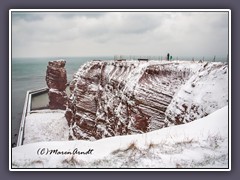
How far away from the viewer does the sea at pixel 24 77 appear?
466cm

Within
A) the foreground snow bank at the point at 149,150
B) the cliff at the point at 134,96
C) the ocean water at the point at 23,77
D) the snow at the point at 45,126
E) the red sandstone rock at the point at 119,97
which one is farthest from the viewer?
the red sandstone rock at the point at 119,97

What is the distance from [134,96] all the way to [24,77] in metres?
2.02

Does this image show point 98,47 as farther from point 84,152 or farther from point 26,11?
point 84,152

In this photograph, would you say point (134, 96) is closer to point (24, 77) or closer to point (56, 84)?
point (56, 84)

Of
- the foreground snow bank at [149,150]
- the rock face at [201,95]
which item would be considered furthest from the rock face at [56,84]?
the rock face at [201,95]

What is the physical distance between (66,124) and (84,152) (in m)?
0.97

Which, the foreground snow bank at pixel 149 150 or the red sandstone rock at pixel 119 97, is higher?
the red sandstone rock at pixel 119 97

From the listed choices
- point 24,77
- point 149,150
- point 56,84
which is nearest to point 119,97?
point 56,84

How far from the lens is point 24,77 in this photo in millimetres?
4742

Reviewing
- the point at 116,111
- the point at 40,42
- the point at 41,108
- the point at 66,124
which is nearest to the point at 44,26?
the point at 40,42

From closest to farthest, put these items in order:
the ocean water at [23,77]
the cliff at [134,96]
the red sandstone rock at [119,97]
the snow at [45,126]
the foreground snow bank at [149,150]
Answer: the foreground snow bank at [149,150], the ocean water at [23,77], the snow at [45,126], the cliff at [134,96], the red sandstone rock at [119,97]

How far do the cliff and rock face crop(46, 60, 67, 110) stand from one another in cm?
20

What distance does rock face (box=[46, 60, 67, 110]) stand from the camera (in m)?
4.86

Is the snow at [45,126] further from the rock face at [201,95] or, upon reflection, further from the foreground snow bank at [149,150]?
the rock face at [201,95]
